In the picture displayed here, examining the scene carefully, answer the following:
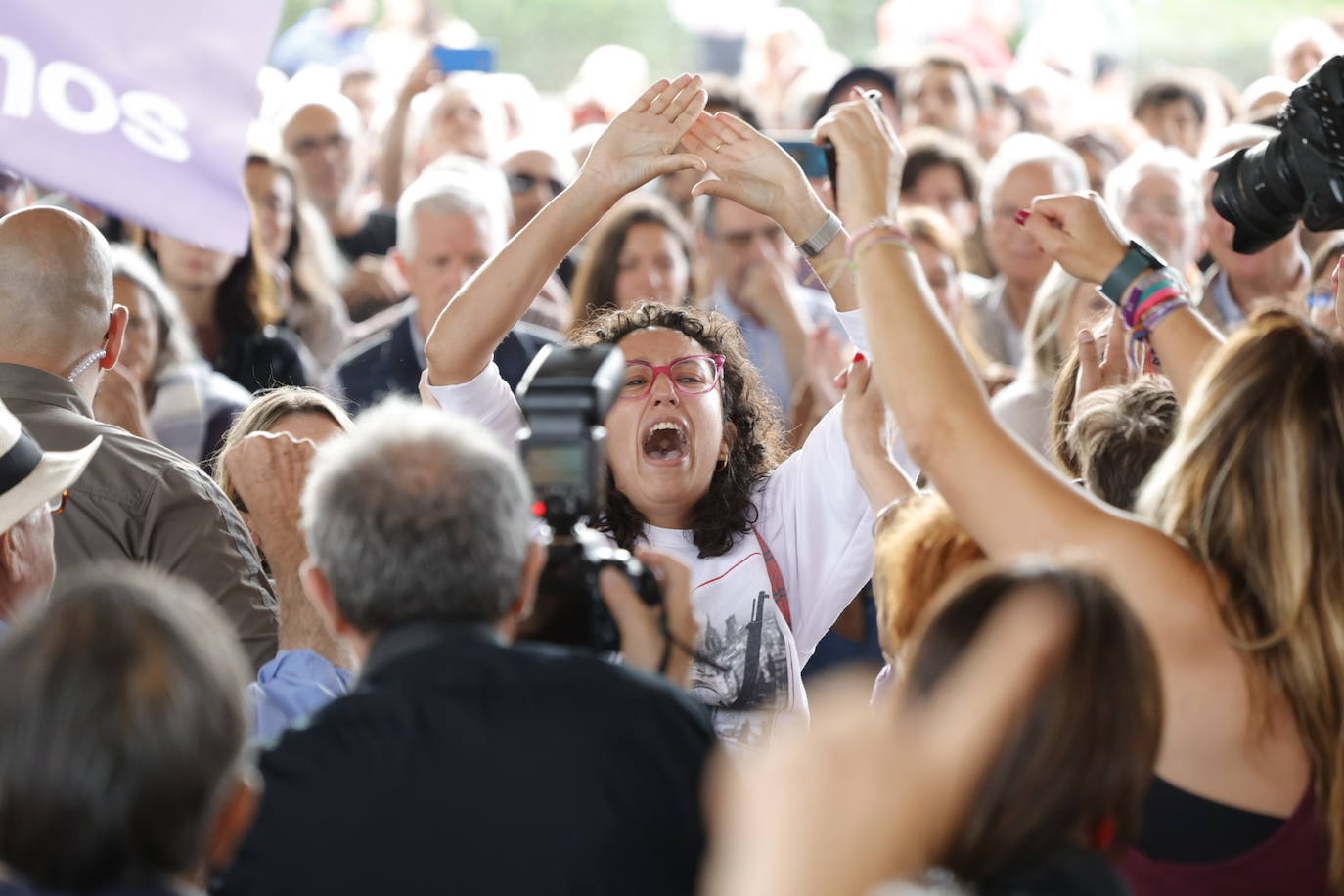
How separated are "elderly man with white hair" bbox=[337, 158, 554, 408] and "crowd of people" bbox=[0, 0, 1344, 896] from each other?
1.03m

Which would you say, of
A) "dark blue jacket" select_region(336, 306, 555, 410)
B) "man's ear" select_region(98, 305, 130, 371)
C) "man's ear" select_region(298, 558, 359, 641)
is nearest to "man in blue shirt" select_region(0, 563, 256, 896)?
"man's ear" select_region(298, 558, 359, 641)

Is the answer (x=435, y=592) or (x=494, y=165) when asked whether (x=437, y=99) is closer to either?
(x=494, y=165)

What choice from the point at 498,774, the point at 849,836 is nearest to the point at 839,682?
the point at 849,836

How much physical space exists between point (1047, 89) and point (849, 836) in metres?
8.60

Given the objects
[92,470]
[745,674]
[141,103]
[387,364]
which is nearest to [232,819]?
[745,674]

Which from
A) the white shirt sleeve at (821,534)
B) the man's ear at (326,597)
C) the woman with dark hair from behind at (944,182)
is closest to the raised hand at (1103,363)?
the white shirt sleeve at (821,534)

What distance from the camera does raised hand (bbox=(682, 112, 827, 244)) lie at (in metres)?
2.84

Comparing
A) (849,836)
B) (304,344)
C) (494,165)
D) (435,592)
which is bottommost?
(304,344)

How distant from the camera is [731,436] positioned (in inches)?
124

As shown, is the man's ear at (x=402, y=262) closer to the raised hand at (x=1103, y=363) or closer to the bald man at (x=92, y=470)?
the bald man at (x=92, y=470)

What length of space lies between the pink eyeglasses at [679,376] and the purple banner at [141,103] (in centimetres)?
104

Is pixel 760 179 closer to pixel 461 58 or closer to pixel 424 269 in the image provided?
pixel 424 269

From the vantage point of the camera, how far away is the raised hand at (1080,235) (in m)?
2.54

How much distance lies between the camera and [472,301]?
2.81 metres
